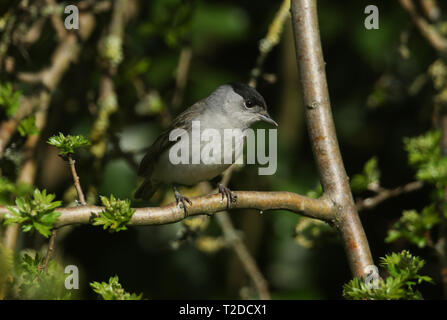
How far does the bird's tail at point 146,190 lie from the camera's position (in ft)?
13.5

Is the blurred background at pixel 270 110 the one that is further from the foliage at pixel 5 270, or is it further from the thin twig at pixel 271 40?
the foliage at pixel 5 270

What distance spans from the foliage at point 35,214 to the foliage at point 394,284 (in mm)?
963

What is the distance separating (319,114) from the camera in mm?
2305

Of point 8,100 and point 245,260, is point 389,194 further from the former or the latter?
point 8,100

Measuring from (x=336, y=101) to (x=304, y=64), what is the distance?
2.75 m

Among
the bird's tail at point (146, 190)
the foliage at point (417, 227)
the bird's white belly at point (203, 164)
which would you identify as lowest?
the foliage at point (417, 227)

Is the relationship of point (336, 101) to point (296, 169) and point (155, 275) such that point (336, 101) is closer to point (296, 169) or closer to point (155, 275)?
point (296, 169)

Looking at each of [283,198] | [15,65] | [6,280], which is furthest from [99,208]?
[15,65]

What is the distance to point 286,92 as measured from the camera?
507 centimetres

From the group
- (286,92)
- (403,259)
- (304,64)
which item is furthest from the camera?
(286,92)

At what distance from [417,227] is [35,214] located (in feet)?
5.88

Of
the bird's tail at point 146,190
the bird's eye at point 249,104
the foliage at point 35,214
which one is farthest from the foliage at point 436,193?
the bird's tail at point 146,190

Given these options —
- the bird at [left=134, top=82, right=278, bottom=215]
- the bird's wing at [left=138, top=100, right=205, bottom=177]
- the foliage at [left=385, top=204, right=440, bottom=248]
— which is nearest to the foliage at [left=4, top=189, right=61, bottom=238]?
the foliage at [left=385, top=204, right=440, bottom=248]

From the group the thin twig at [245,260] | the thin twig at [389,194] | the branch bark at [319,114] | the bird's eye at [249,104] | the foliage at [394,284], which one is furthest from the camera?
the bird's eye at [249,104]
